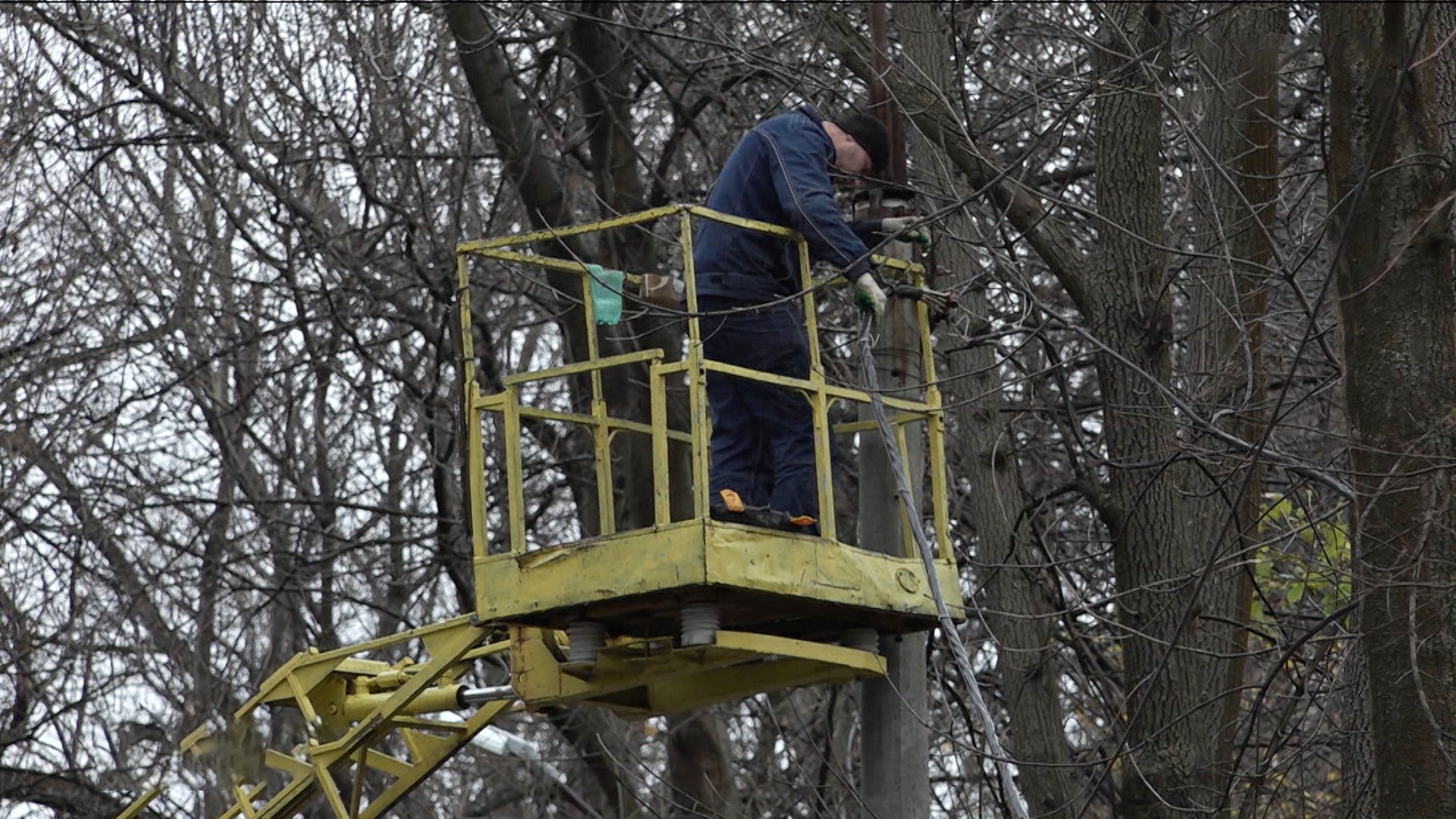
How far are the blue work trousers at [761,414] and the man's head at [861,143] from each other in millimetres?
579

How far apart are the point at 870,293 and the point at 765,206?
2.47 ft

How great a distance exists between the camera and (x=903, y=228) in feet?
22.8

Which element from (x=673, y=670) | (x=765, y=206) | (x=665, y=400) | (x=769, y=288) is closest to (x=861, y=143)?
(x=765, y=206)

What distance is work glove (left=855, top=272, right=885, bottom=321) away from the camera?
7098 mm

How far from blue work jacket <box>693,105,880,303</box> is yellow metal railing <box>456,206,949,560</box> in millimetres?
129

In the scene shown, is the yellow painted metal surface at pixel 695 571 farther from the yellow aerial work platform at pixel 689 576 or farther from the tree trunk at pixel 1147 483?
the tree trunk at pixel 1147 483

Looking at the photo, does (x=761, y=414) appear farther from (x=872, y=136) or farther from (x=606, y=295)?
(x=872, y=136)

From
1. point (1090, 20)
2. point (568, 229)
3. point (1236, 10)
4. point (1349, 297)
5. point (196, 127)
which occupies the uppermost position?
point (196, 127)

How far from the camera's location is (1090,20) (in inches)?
407

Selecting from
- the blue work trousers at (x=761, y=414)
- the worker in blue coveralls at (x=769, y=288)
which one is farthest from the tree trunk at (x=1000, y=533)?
the blue work trousers at (x=761, y=414)

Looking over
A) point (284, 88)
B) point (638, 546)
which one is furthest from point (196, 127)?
point (638, 546)

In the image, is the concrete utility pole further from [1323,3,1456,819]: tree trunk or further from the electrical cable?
[1323,3,1456,819]: tree trunk

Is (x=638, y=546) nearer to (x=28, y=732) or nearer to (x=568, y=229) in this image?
(x=568, y=229)

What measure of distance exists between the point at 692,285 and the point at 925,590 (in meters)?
1.42
